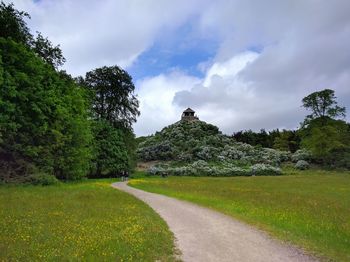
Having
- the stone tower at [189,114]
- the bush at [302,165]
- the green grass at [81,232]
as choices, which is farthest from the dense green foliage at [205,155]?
the green grass at [81,232]

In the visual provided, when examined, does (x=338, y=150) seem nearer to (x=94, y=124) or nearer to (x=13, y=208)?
(x=94, y=124)

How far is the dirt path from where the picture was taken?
11462mm

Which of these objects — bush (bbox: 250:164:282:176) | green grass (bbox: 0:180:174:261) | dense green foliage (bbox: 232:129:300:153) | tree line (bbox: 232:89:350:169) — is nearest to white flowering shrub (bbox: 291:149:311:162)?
tree line (bbox: 232:89:350:169)

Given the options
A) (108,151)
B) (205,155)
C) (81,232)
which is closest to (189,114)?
(205,155)

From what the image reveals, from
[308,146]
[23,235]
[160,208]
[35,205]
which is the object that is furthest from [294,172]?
[23,235]

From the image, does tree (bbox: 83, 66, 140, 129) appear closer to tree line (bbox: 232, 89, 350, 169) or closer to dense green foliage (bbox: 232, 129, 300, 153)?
tree line (bbox: 232, 89, 350, 169)

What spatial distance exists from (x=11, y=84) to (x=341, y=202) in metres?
30.4

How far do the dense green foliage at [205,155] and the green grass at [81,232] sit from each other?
43.7 meters

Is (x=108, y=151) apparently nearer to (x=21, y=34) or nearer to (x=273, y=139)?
(x=21, y=34)

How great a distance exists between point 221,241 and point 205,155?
65.5 meters

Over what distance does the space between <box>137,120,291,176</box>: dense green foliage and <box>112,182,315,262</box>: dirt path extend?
45950mm

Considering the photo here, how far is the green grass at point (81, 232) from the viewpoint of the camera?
11200 millimetres

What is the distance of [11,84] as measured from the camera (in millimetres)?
34000

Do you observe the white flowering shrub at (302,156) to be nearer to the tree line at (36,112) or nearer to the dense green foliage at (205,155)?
the dense green foliage at (205,155)
